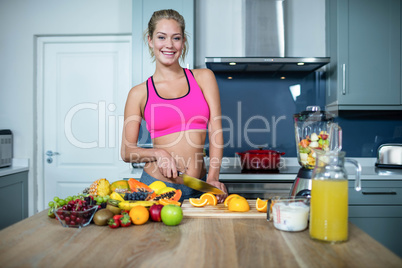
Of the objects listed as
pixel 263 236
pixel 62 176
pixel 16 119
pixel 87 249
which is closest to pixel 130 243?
pixel 87 249

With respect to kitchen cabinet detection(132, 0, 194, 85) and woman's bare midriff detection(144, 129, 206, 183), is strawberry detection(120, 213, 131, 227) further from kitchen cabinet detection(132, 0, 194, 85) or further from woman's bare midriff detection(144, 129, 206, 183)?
kitchen cabinet detection(132, 0, 194, 85)

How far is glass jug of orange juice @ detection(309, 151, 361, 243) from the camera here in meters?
0.97

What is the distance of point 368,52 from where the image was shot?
2861 millimetres

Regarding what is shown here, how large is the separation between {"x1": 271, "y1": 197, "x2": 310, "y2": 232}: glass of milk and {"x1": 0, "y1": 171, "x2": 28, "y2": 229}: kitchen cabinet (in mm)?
2628

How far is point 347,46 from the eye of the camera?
2.87 meters

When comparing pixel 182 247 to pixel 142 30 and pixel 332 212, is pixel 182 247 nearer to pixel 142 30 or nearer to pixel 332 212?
pixel 332 212

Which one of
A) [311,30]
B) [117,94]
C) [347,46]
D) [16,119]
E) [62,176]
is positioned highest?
[311,30]

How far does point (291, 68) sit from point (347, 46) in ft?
1.52

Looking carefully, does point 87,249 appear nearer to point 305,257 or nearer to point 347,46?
point 305,257

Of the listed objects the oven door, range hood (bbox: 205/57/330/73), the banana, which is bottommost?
the oven door

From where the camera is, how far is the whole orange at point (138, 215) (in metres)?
1.12

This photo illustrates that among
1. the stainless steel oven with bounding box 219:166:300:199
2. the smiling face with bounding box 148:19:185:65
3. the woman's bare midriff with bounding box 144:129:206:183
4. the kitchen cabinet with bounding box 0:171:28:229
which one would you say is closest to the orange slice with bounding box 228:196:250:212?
the woman's bare midriff with bounding box 144:129:206:183

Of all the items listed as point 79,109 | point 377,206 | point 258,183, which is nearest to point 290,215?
point 258,183

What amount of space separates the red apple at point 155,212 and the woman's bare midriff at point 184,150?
0.57m
